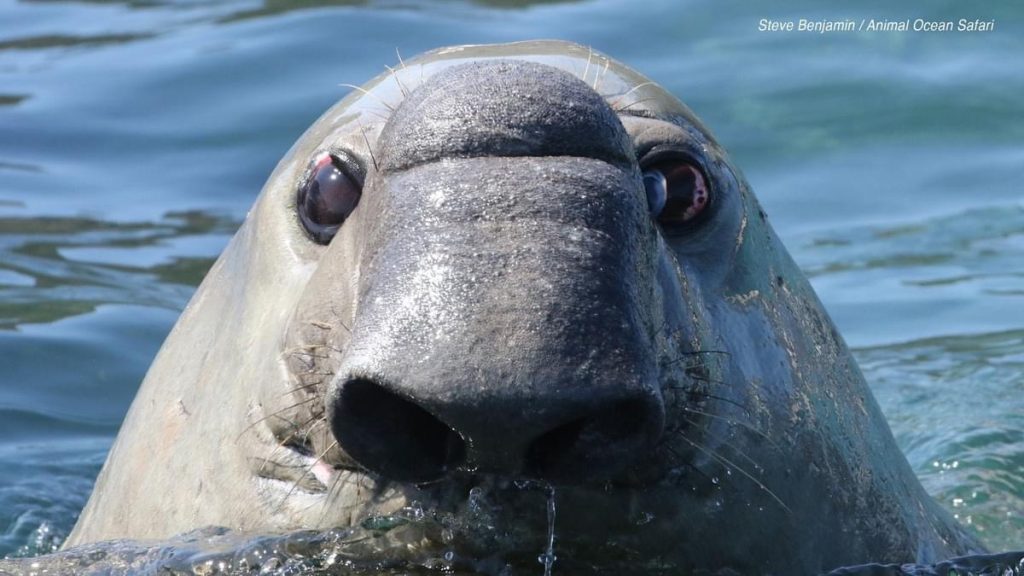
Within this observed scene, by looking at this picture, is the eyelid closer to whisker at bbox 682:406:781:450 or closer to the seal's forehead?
the seal's forehead

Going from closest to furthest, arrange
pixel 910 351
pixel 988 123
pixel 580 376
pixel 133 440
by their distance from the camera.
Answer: pixel 580 376, pixel 133 440, pixel 910 351, pixel 988 123

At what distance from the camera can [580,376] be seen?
2.76 meters

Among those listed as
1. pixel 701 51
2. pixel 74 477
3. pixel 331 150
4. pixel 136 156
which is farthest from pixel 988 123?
pixel 331 150

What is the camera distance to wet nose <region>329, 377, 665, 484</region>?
2.75 meters

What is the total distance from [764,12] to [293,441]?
8482 mm

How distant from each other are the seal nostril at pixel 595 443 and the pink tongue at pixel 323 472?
51 centimetres

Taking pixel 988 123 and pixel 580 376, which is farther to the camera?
pixel 988 123

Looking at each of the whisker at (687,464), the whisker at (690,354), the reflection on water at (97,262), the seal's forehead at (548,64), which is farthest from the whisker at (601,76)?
the reflection on water at (97,262)

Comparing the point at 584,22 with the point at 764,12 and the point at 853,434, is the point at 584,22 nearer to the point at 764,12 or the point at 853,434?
the point at 764,12

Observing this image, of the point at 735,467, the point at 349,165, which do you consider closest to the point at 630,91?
the point at 349,165

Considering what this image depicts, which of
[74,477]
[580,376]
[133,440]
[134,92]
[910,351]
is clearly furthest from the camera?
[134,92]

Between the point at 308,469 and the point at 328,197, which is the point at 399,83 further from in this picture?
the point at 308,469

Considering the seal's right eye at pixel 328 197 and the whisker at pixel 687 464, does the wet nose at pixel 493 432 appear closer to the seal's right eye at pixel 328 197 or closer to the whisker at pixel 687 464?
the whisker at pixel 687 464

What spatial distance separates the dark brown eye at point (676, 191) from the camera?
353cm
